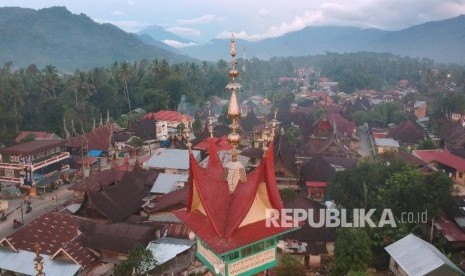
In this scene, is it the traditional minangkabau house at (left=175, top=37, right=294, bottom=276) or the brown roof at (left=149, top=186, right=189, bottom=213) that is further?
the brown roof at (left=149, top=186, right=189, bottom=213)

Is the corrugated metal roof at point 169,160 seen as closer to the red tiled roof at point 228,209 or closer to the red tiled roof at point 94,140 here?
the red tiled roof at point 94,140

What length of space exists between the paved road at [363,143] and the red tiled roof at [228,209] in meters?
47.1

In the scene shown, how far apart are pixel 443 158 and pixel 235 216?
4106 centimetres

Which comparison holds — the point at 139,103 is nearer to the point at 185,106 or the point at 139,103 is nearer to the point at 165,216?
the point at 185,106

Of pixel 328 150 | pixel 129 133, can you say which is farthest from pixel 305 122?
pixel 129 133

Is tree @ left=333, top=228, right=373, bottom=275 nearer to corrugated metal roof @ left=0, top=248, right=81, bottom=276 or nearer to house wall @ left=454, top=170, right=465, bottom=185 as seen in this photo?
corrugated metal roof @ left=0, top=248, right=81, bottom=276

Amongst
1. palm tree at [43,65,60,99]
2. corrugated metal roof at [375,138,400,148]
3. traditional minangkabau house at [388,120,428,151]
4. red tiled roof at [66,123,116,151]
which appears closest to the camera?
red tiled roof at [66,123,116,151]

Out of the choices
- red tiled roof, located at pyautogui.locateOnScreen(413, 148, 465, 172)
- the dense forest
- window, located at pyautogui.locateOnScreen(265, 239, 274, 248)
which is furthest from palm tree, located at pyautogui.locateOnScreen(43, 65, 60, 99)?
window, located at pyautogui.locateOnScreen(265, 239, 274, 248)

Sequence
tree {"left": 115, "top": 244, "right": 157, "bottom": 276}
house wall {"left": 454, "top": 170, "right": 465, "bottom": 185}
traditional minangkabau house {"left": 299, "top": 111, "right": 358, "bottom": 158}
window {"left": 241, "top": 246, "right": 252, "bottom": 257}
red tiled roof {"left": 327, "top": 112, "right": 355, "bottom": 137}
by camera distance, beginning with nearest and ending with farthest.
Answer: window {"left": 241, "top": 246, "right": 252, "bottom": 257} < tree {"left": 115, "top": 244, "right": 157, "bottom": 276} < house wall {"left": 454, "top": 170, "right": 465, "bottom": 185} < traditional minangkabau house {"left": 299, "top": 111, "right": 358, "bottom": 158} < red tiled roof {"left": 327, "top": 112, "right": 355, "bottom": 137}

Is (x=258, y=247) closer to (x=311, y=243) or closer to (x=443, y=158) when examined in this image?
(x=311, y=243)

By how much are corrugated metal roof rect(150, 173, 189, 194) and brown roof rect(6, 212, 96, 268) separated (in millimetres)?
9269

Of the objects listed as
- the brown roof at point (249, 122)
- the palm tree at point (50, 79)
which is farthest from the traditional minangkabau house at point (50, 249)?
the palm tree at point (50, 79)

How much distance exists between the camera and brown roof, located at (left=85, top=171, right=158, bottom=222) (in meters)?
31.2

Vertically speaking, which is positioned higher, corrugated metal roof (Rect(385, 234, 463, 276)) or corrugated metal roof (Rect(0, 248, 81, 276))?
corrugated metal roof (Rect(385, 234, 463, 276))
